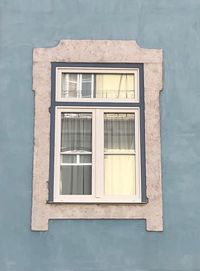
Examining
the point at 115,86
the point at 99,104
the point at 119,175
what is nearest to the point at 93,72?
the point at 115,86

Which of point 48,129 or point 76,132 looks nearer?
point 48,129

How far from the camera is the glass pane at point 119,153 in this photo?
879 centimetres

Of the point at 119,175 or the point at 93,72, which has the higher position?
the point at 93,72

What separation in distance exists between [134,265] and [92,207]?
92 centimetres

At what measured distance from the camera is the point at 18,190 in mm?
8594

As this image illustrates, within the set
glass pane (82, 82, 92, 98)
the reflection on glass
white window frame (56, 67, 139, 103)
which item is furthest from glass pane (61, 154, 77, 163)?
glass pane (82, 82, 92, 98)

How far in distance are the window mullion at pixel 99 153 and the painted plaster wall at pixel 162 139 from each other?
0.48 metres

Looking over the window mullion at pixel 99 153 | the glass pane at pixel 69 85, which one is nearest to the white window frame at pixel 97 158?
the window mullion at pixel 99 153

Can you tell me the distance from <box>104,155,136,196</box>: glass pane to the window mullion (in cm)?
8

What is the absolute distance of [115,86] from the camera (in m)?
9.14

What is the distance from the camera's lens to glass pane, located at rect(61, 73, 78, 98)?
9047mm

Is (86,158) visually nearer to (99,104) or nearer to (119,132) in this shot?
(119,132)

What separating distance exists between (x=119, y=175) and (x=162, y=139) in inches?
29.7

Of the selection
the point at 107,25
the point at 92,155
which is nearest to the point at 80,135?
the point at 92,155
